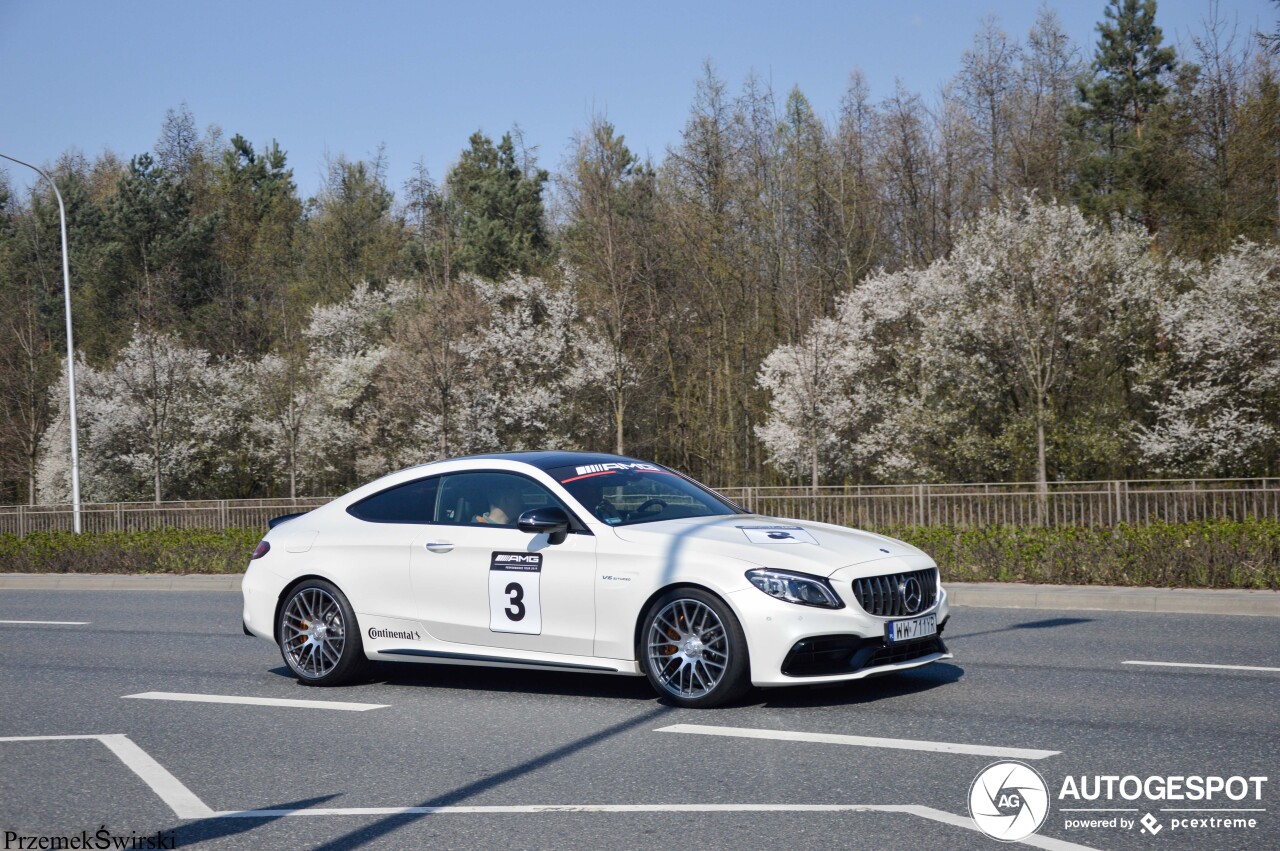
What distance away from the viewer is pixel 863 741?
21.8ft

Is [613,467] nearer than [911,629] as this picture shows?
No

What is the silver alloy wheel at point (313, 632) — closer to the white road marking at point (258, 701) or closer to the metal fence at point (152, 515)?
the white road marking at point (258, 701)

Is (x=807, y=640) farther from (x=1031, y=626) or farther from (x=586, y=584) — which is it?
(x=1031, y=626)

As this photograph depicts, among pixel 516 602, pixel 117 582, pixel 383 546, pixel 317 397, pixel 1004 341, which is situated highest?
pixel 1004 341

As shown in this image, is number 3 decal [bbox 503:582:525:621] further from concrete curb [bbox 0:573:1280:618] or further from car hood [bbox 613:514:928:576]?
concrete curb [bbox 0:573:1280:618]

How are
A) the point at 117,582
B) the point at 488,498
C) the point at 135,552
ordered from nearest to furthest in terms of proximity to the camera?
the point at 488,498 < the point at 117,582 < the point at 135,552

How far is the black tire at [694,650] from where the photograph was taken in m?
7.44

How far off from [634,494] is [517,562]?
0.91 metres

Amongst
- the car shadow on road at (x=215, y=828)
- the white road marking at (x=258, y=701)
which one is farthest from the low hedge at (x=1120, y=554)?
the car shadow on road at (x=215, y=828)

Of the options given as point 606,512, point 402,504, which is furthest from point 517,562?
point 402,504

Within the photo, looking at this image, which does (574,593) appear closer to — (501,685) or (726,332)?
(501,685)

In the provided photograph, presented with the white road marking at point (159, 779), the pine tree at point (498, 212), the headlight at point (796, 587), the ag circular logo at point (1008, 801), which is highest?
the pine tree at point (498, 212)

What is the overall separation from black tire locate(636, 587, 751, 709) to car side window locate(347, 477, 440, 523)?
2012mm

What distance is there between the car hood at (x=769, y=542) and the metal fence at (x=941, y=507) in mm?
10164
